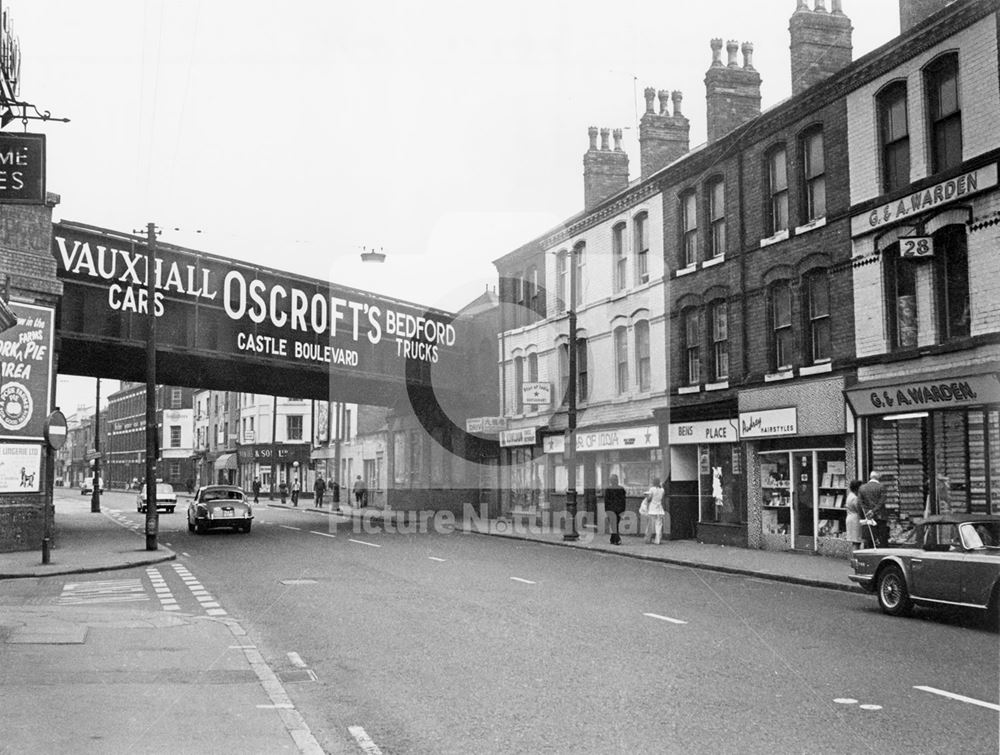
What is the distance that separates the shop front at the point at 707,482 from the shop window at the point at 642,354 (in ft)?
7.84

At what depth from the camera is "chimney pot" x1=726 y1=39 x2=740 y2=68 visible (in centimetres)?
2864

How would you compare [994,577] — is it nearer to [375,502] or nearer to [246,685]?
[246,685]

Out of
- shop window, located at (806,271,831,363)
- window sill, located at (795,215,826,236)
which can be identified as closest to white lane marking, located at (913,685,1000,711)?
shop window, located at (806,271,831,363)

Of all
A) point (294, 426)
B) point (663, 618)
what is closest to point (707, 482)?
point (663, 618)

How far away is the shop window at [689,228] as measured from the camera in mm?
28828

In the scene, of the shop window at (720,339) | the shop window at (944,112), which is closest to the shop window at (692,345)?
the shop window at (720,339)

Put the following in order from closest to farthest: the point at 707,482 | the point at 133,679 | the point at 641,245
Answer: the point at 133,679
the point at 707,482
the point at 641,245

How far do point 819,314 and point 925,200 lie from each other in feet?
13.8

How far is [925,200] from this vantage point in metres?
20.2

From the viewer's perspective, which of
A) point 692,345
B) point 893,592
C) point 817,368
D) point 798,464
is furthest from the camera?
point 692,345

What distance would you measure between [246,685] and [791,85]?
21.9 m

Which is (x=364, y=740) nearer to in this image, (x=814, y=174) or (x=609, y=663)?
(x=609, y=663)

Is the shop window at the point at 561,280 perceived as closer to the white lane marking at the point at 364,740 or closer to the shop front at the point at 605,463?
the shop front at the point at 605,463

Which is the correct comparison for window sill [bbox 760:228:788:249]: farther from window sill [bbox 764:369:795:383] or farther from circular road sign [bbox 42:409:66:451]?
circular road sign [bbox 42:409:66:451]
